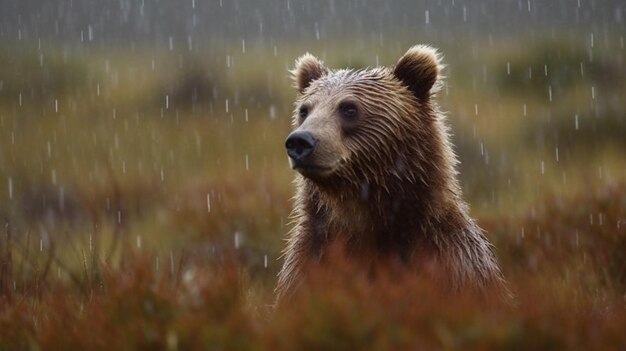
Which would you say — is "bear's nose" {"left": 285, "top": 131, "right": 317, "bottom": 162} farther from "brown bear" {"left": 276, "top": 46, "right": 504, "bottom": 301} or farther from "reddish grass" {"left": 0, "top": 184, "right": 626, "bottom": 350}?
"reddish grass" {"left": 0, "top": 184, "right": 626, "bottom": 350}

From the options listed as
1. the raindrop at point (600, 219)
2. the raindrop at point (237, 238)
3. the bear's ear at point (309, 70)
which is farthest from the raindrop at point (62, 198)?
the raindrop at point (600, 219)

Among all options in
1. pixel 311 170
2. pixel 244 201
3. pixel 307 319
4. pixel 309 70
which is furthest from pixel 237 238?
pixel 307 319

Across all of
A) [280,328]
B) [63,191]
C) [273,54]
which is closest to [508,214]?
[63,191]

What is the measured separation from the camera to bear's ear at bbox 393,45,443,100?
205 inches

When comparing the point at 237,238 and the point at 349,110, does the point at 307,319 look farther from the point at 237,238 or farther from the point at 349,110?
the point at 237,238

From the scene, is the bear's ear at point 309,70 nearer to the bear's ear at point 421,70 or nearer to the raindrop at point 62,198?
the bear's ear at point 421,70

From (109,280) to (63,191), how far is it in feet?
27.7

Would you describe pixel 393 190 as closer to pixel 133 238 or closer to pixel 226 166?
pixel 133 238

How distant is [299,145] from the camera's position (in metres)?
4.41

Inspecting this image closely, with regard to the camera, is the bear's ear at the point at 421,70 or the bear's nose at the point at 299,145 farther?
the bear's ear at the point at 421,70

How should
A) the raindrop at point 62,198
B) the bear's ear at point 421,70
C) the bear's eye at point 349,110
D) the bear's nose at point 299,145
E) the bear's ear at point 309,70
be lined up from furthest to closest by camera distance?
the raindrop at point 62,198, the bear's ear at point 309,70, the bear's ear at point 421,70, the bear's eye at point 349,110, the bear's nose at point 299,145

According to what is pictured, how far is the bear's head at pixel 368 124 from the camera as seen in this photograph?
14.9 feet

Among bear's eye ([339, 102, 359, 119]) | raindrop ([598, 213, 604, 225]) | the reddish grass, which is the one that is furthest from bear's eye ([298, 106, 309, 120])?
raindrop ([598, 213, 604, 225])

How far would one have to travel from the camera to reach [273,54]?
23703 mm
